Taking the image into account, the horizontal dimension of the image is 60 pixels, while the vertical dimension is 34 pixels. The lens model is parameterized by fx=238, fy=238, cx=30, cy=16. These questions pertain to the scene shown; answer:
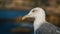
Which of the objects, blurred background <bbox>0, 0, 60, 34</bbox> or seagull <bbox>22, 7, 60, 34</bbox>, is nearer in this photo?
seagull <bbox>22, 7, 60, 34</bbox>

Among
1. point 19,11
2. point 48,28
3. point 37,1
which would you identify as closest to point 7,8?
point 19,11

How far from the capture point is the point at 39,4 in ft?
11.1

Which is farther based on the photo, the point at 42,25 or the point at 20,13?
the point at 20,13

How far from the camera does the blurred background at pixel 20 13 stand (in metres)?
3.20

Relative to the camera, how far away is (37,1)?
3.39m

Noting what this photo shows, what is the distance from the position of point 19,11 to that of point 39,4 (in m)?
0.32

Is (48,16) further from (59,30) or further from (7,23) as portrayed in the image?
(59,30)

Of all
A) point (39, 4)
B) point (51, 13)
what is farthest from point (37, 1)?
point (51, 13)

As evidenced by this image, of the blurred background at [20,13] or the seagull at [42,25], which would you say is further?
the blurred background at [20,13]

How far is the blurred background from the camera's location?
3201mm

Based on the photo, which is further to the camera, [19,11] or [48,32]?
[19,11]

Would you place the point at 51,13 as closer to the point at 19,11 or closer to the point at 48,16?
the point at 48,16

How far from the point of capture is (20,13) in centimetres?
316

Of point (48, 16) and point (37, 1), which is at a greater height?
point (37, 1)
